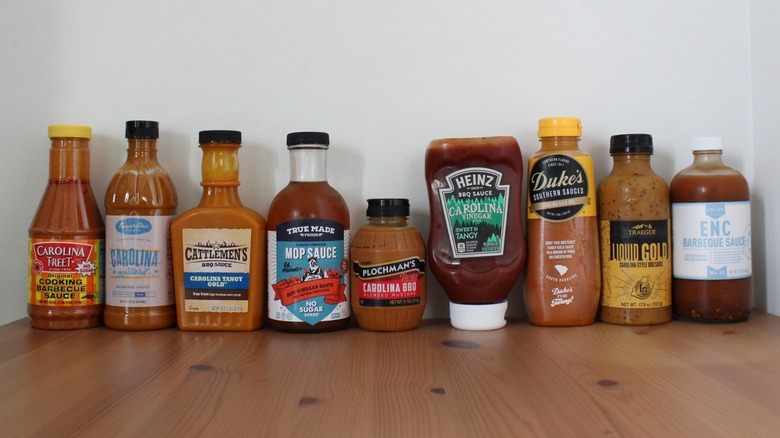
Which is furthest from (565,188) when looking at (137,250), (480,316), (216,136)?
(137,250)

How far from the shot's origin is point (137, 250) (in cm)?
114

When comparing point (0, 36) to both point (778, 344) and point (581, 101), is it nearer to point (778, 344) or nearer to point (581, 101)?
point (581, 101)

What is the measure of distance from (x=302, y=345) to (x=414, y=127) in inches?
17.5

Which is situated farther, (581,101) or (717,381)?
(581,101)

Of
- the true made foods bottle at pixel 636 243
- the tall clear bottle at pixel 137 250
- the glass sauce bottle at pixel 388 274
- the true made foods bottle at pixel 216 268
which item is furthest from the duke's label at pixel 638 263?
the tall clear bottle at pixel 137 250

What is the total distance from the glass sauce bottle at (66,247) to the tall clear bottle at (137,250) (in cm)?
3

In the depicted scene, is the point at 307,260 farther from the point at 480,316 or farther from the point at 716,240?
the point at 716,240

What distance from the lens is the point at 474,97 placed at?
125 cm

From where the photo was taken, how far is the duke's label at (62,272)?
113 centimetres

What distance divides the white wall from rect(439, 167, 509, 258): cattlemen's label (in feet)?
0.37

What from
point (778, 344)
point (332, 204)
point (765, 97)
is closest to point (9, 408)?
point (332, 204)

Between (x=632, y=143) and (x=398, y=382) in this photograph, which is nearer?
(x=398, y=382)

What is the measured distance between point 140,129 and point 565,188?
0.71 meters

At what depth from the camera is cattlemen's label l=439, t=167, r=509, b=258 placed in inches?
44.6
